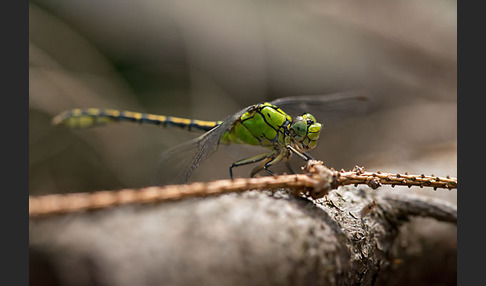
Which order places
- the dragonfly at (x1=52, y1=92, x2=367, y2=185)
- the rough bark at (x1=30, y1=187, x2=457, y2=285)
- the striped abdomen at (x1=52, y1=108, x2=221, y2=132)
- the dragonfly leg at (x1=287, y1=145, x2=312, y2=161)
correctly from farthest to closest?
the striped abdomen at (x1=52, y1=108, x2=221, y2=132)
the dragonfly at (x1=52, y1=92, x2=367, y2=185)
the dragonfly leg at (x1=287, y1=145, x2=312, y2=161)
the rough bark at (x1=30, y1=187, x2=457, y2=285)

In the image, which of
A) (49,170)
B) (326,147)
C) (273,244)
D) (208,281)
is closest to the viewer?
(208,281)

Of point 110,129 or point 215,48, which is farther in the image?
point 215,48

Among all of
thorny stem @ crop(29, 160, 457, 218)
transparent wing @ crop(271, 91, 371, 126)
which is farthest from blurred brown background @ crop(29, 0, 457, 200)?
thorny stem @ crop(29, 160, 457, 218)

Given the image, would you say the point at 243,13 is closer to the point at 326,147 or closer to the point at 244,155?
the point at 326,147

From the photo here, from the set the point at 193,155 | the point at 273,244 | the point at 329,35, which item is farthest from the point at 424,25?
the point at 273,244

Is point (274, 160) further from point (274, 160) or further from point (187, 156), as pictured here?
point (187, 156)

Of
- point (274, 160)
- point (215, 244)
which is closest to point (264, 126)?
point (274, 160)

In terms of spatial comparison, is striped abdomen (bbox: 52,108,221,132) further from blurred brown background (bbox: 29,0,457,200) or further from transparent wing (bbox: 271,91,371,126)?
blurred brown background (bbox: 29,0,457,200)
